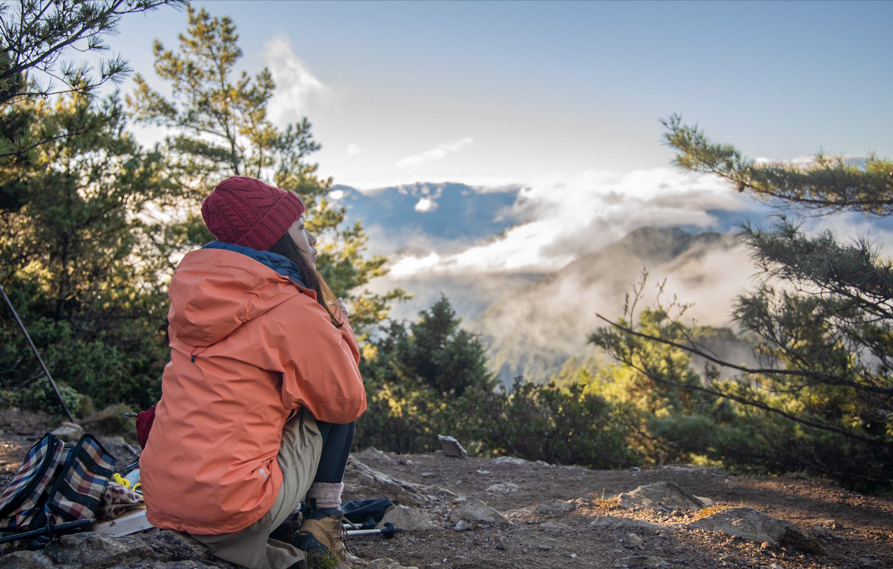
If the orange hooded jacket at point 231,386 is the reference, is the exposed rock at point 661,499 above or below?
below

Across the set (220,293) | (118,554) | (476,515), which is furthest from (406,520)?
(220,293)

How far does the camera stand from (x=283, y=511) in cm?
227

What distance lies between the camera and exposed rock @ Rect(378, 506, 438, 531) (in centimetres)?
341

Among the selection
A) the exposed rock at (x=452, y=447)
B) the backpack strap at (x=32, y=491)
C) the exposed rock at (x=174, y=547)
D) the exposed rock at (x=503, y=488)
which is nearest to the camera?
the exposed rock at (x=174, y=547)

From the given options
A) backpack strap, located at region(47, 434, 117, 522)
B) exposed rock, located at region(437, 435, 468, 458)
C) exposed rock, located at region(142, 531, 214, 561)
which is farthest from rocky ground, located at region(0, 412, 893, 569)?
exposed rock, located at region(437, 435, 468, 458)

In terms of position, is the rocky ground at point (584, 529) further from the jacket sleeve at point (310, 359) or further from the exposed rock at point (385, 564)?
the jacket sleeve at point (310, 359)

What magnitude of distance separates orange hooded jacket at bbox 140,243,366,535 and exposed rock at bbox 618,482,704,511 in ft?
9.19

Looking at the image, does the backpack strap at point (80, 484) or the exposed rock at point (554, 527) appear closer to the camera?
the backpack strap at point (80, 484)

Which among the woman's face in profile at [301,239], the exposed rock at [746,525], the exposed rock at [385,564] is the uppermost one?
the woman's face in profile at [301,239]

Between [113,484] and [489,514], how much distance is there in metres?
2.16

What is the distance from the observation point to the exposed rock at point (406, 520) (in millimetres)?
3408

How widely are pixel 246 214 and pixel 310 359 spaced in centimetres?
69

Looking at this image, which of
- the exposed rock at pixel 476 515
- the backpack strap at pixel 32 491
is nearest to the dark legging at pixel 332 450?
the backpack strap at pixel 32 491

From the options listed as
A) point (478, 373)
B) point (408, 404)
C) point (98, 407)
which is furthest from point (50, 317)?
point (478, 373)
